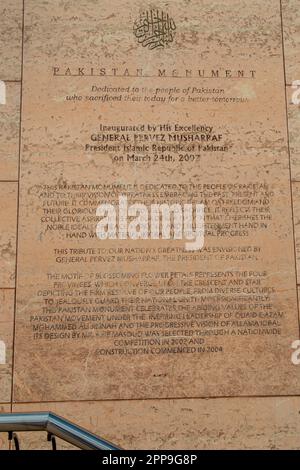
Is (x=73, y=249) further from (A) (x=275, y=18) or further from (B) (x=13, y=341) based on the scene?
(A) (x=275, y=18)

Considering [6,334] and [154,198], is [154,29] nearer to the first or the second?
[154,198]

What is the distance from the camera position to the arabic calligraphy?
5246 millimetres

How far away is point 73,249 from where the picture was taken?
4.77 meters

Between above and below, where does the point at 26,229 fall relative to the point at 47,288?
above

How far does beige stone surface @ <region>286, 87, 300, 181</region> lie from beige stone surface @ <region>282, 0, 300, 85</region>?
167mm

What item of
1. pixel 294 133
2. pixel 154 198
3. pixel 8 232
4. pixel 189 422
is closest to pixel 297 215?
pixel 294 133

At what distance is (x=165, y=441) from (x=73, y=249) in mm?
1672

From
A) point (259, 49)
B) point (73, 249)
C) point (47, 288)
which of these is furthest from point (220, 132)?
point (47, 288)

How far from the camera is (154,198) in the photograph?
4.92m

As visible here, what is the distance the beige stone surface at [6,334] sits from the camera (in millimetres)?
4484

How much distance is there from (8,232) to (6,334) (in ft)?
2.74

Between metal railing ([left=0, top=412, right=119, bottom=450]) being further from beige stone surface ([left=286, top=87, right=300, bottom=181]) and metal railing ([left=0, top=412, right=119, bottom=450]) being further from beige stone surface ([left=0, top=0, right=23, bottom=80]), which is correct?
beige stone surface ([left=0, top=0, right=23, bottom=80])

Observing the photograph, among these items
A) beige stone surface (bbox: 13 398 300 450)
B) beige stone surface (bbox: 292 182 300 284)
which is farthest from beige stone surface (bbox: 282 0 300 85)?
beige stone surface (bbox: 13 398 300 450)

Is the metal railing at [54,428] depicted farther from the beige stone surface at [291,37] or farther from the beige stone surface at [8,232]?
the beige stone surface at [291,37]
